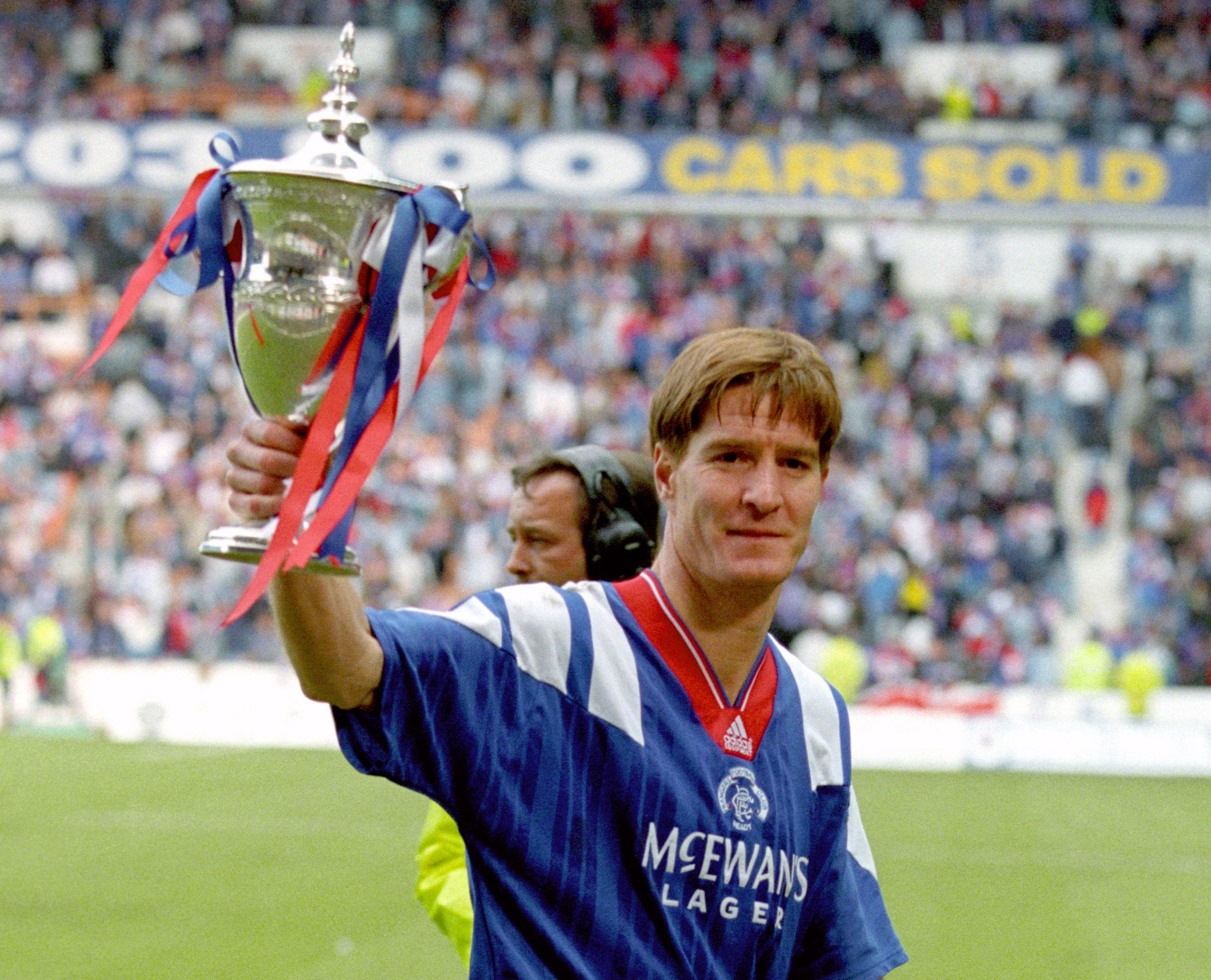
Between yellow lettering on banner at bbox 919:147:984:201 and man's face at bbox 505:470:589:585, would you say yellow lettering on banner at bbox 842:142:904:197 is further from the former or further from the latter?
man's face at bbox 505:470:589:585

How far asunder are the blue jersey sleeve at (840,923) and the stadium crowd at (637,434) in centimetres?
1095

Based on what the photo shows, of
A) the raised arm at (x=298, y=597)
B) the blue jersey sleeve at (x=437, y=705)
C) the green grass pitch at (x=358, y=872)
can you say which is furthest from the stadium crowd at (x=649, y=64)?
the raised arm at (x=298, y=597)

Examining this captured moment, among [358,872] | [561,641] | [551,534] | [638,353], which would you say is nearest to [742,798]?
[561,641]

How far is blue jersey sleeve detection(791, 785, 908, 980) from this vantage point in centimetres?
229

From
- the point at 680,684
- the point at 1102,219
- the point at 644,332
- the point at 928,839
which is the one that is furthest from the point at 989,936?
the point at 1102,219

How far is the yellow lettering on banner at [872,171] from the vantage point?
814 inches

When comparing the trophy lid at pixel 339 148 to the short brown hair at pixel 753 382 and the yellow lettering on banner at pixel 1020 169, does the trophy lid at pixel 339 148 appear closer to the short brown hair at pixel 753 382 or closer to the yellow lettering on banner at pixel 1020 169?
the short brown hair at pixel 753 382

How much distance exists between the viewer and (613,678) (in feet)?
6.74

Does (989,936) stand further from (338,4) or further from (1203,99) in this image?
(338,4)

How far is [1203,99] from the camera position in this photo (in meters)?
21.3

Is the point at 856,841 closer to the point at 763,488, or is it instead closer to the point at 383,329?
the point at 763,488

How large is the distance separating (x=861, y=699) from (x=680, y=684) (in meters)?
11.6

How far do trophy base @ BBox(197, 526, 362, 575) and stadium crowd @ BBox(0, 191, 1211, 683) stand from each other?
1173cm

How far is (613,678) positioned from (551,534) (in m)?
1.18
